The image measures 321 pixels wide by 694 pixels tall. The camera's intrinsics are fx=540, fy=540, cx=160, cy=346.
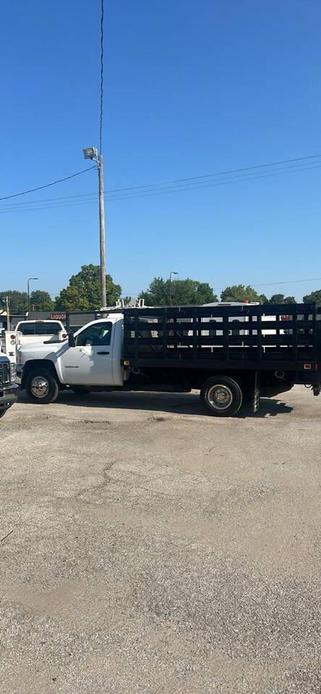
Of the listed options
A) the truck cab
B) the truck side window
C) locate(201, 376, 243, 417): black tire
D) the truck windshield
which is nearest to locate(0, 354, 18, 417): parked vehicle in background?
the truck cab

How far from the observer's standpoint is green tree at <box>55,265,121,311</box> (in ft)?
344

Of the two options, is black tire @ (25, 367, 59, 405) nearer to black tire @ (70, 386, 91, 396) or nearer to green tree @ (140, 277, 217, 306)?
black tire @ (70, 386, 91, 396)

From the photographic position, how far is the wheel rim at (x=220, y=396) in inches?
414

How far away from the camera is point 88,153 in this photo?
83.8 feet

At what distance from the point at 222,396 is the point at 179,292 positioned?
113 meters

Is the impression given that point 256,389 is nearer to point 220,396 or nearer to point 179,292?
point 220,396

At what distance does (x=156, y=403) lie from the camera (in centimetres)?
1232

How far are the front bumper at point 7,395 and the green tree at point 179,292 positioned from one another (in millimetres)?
99387

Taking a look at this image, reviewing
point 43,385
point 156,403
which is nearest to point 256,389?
point 156,403

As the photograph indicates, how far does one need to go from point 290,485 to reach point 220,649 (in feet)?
10.9

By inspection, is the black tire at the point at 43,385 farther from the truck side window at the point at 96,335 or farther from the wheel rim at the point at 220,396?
the wheel rim at the point at 220,396

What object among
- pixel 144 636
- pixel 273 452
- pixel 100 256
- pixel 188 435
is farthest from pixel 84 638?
pixel 100 256

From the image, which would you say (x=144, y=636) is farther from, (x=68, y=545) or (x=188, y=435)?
(x=188, y=435)

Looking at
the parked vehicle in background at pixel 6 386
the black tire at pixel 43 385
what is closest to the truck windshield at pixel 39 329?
the black tire at pixel 43 385
